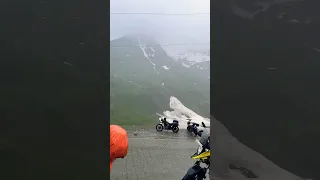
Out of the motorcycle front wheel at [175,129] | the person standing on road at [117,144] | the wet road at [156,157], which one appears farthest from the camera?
the motorcycle front wheel at [175,129]

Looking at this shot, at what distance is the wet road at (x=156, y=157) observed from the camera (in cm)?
441

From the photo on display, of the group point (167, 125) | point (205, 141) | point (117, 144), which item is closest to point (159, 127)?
point (167, 125)

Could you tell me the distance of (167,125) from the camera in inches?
301

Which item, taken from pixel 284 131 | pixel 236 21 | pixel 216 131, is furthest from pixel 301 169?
pixel 236 21

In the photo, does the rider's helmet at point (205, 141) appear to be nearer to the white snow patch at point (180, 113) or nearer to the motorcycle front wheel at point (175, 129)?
the white snow patch at point (180, 113)

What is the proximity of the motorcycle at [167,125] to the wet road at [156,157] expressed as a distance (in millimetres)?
129

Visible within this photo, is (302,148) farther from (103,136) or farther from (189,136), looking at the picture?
(189,136)

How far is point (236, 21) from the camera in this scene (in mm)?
1714

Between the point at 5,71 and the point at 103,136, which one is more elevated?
the point at 5,71

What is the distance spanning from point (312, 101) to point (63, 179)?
1.41 metres

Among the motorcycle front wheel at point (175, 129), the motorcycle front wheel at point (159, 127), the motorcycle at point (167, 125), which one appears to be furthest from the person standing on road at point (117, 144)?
the motorcycle front wheel at point (175, 129)

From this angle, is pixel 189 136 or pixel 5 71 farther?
pixel 189 136

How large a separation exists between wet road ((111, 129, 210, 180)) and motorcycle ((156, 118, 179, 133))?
0.42ft

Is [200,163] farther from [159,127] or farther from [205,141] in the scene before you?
[159,127]
